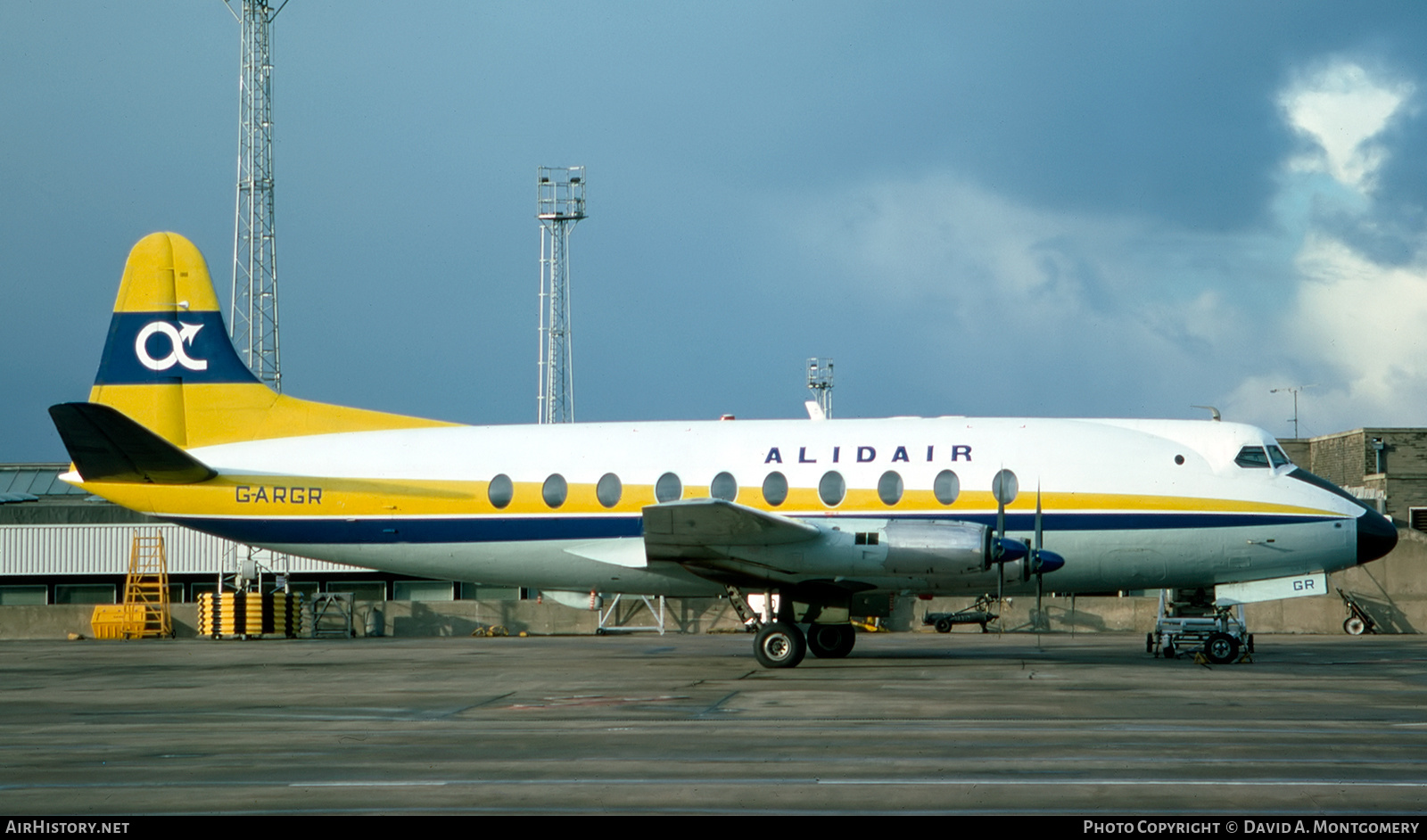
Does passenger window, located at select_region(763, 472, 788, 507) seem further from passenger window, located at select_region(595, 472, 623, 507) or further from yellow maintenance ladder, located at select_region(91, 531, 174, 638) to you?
yellow maintenance ladder, located at select_region(91, 531, 174, 638)

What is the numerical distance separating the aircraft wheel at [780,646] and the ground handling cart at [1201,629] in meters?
7.17

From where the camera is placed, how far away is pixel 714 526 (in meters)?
19.7

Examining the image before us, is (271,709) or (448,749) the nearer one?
(448,749)

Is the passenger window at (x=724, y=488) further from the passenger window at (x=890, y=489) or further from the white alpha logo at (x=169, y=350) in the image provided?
the white alpha logo at (x=169, y=350)

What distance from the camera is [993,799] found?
8.85 metres

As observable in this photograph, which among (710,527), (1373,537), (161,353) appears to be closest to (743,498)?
(710,527)

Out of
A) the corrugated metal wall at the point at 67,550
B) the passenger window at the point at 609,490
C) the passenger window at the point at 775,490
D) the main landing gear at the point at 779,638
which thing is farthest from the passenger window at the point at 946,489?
the corrugated metal wall at the point at 67,550

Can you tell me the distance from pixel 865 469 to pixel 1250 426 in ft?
22.5

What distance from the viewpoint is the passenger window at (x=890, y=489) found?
842 inches

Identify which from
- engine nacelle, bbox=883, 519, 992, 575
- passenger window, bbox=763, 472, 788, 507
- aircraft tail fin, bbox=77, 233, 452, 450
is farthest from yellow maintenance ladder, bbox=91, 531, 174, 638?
engine nacelle, bbox=883, 519, 992, 575

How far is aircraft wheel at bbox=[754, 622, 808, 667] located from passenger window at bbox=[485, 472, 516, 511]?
5201 mm

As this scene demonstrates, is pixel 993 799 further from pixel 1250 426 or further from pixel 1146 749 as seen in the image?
pixel 1250 426

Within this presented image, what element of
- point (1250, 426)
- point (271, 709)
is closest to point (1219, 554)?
point (1250, 426)

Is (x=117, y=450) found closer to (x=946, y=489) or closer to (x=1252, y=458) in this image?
(x=946, y=489)
